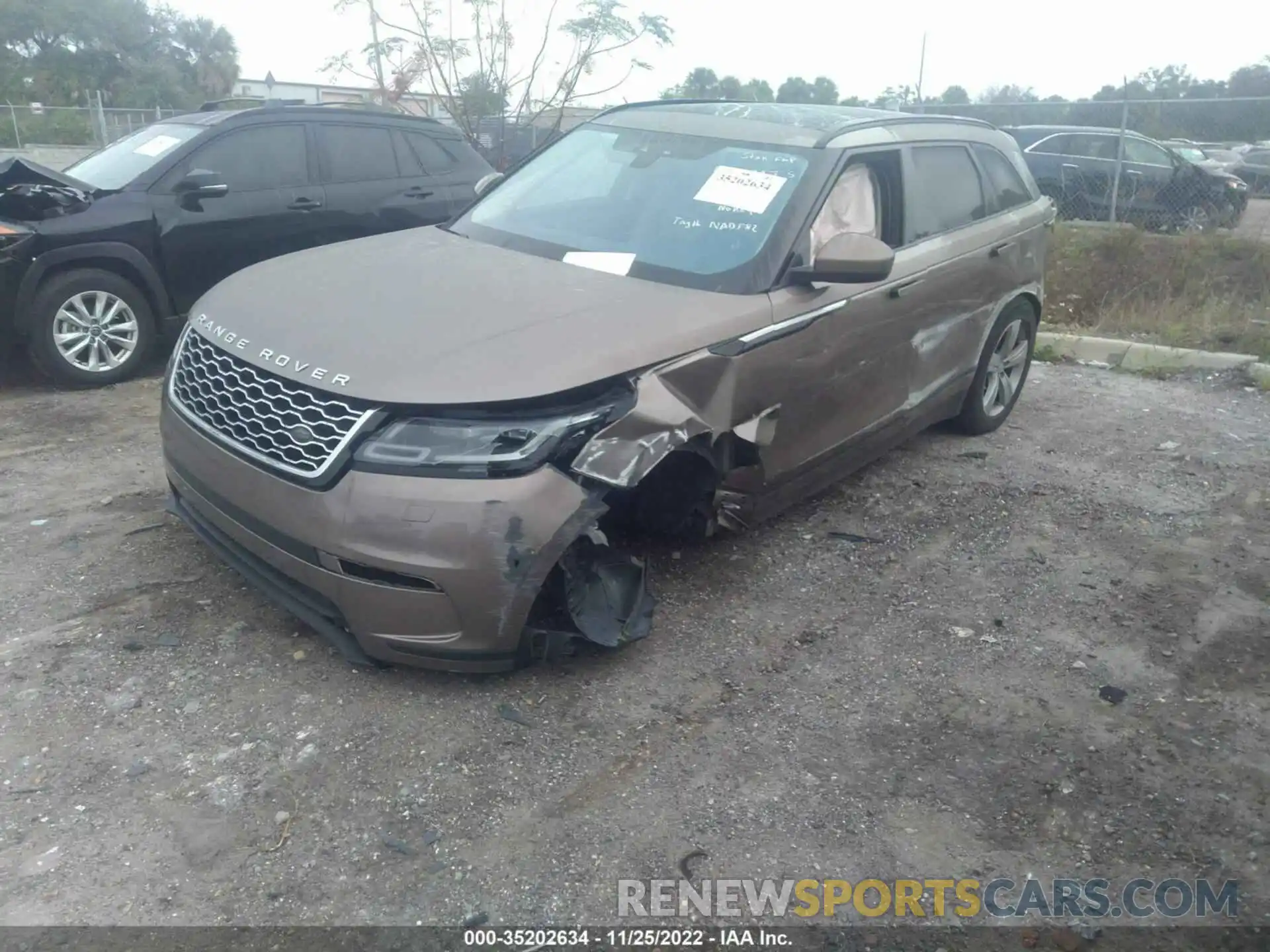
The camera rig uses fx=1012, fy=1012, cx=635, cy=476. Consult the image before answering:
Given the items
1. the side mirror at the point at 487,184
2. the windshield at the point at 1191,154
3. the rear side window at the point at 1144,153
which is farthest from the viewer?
the windshield at the point at 1191,154

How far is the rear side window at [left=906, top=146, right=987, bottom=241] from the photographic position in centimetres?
479

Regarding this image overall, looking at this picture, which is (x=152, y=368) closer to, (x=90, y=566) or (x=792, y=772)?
(x=90, y=566)

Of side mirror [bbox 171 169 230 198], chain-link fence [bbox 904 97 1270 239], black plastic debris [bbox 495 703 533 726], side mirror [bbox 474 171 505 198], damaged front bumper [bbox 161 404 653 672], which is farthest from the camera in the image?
chain-link fence [bbox 904 97 1270 239]

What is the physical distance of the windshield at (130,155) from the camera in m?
6.61

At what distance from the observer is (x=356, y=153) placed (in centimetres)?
746

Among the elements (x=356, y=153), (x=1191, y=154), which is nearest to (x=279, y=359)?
(x=356, y=153)

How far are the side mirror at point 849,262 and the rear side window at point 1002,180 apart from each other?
81.3 inches

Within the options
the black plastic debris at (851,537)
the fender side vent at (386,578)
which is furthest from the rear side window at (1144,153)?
the fender side vent at (386,578)

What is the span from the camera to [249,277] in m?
3.89

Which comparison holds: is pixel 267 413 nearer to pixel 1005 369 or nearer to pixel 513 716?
pixel 513 716

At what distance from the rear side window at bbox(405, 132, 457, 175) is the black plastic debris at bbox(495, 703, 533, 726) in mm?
5678

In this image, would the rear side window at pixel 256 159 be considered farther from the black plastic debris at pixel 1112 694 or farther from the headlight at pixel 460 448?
the black plastic debris at pixel 1112 694

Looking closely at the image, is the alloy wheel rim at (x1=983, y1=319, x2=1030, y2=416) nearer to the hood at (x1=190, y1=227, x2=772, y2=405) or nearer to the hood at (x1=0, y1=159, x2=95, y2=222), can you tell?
the hood at (x1=190, y1=227, x2=772, y2=405)

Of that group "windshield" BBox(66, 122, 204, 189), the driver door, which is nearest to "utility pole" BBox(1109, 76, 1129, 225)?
the driver door
